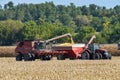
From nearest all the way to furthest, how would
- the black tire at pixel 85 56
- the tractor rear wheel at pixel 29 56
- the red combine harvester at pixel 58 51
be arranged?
the tractor rear wheel at pixel 29 56 → the black tire at pixel 85 56 → the red combine harvester at pixel 58 51

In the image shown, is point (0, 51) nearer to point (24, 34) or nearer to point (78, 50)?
point (78, 50)

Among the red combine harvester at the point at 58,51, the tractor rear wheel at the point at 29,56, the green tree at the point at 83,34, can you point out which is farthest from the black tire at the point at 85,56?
the green tree at the point at 83,34

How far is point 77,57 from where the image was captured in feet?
142

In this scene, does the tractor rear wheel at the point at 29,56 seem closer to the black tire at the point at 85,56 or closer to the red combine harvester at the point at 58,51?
the red combine harvester at the point at 58,51

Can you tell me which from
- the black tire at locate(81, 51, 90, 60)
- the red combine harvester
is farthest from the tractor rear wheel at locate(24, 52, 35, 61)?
the black tire at locate(81, 51, 90, 60)

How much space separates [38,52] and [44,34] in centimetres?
7896

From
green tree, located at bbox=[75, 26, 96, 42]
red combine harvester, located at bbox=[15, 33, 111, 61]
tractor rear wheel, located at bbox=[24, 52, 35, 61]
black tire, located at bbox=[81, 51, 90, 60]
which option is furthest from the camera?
green tree, located at bbox=[75, 26, 96, 42]

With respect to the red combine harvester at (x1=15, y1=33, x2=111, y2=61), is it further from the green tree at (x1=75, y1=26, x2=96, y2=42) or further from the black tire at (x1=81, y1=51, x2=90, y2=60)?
the green tree at (x1=75, y1=26, x2=96, y2=42)

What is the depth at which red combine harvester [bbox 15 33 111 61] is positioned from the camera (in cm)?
4256

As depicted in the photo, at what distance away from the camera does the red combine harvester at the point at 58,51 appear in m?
42.6

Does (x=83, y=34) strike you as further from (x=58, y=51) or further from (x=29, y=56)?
(x=29, y=56)

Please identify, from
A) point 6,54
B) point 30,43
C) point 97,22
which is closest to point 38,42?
point 30,43

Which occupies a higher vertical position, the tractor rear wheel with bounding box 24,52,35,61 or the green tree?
the tractor rear wheel with bounding box 24,52,35,61

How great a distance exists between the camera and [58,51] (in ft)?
142
